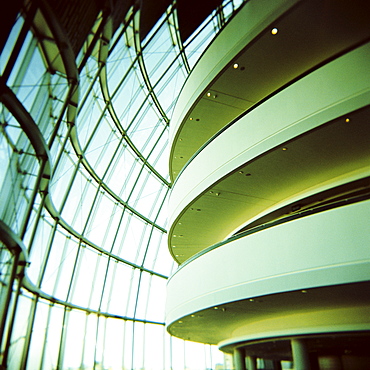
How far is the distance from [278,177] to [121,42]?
37.5 feet

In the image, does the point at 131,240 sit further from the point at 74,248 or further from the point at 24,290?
the point at 24,290

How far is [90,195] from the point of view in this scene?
2184 cm

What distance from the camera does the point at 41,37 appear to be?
32.4 feet

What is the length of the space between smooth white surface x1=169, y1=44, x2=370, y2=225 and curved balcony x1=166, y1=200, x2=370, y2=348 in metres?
2.82

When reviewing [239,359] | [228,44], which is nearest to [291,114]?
[228,44]

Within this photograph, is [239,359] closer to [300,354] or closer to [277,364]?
[300,354]

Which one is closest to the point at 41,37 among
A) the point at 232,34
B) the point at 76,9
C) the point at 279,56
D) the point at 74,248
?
the point at 76,9

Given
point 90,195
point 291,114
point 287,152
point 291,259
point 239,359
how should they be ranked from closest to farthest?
point 291,259 < point 291,114 < point 287,152 < point 239,359 < point 90,195

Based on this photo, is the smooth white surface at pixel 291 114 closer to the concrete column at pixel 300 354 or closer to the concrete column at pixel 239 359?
the concrete column at pixel 300 354

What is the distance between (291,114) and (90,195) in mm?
14393

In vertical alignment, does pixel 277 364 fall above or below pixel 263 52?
below

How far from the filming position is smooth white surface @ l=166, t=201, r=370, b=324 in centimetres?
910

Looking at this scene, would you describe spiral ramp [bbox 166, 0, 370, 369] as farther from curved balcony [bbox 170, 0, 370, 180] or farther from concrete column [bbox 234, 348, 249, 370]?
concrete column [bbox 234, 348, 249, 370]

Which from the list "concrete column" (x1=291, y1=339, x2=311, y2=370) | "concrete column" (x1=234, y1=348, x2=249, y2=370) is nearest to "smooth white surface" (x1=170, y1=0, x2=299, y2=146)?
"concrete column" (x1=291, y1=339, x2=311, y2=370)
